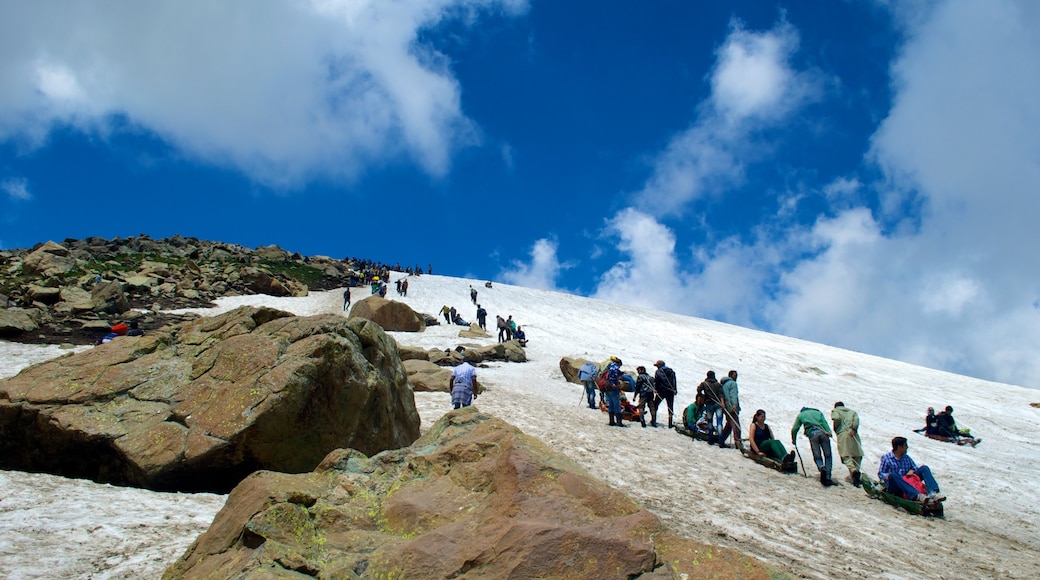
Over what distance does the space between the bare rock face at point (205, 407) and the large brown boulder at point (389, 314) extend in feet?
78.7

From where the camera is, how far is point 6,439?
871 cm

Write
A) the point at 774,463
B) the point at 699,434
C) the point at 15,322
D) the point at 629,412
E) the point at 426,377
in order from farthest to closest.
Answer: the point at 15,322, the point at 426,377, the point at 629,412, the point at 699,434, the point at 774,463

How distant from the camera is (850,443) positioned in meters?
13.1

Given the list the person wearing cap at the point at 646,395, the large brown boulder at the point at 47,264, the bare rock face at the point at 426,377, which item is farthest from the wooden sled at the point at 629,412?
the large brown boulder at the point at 47,264

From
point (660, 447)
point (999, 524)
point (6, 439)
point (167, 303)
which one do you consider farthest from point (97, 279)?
point (999, 524)

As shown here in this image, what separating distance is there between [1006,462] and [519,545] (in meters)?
19.8

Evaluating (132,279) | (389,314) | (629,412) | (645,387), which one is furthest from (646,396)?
(132,279)

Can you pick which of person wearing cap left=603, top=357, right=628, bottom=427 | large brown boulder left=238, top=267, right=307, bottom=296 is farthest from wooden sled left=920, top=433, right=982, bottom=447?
large brown boulder left=238, top=267, right=307, bottom=296

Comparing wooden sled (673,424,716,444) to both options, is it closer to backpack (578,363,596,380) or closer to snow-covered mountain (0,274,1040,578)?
snow-covered mountain (0,274,1040,578)

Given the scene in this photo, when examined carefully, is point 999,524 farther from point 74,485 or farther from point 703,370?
point 703,370

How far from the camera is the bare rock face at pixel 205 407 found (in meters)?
7.98

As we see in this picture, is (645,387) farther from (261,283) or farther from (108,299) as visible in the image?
(261,283)

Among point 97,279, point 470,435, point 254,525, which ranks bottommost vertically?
point 254,525

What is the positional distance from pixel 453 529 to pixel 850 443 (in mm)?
11813
